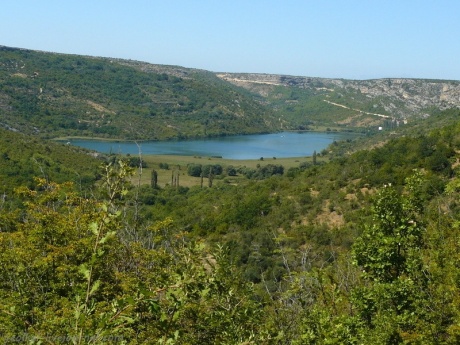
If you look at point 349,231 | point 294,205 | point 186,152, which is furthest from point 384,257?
point 186,152

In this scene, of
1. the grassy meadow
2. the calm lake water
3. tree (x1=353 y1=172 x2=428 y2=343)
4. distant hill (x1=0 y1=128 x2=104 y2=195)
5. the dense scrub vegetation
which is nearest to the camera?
the dense scrub vegetation

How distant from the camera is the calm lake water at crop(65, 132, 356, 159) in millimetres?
132000

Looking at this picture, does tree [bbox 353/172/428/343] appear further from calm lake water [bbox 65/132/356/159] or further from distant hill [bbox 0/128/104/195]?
calm lake water [bbox 65/132/356/159]

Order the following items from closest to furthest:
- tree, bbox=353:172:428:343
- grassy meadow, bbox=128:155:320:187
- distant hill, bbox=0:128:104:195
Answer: tree, bbox=353:172:428:343
distant hill, bbox=0:128:104:195
grassy meadow, bbox=128:155:320:187

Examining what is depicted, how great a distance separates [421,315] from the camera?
952 centimetres

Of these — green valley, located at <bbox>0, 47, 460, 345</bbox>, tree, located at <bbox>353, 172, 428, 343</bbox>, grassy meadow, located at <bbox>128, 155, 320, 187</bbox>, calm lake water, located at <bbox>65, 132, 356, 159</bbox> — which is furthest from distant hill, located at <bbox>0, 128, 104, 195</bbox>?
calm lake water, located at <bbox>65, 132, 356, 159</bbox>

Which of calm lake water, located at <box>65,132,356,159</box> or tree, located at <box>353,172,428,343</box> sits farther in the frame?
calm lake water, located at <box>65,132,356,159</box>

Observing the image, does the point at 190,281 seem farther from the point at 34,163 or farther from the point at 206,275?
the point at 34,163

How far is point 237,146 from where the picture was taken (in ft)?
514

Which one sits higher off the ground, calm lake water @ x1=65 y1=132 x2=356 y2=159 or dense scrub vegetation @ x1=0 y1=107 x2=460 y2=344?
dense scrub vegetation @ x1=0 y1=107 x2=460 y2=344

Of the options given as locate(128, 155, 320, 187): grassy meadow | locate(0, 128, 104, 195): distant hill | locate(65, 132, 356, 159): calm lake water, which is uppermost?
locate(0, 128, 104, 195): distant hill

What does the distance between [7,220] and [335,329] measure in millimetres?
8188

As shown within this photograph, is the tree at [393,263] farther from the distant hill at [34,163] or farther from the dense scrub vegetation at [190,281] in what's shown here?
the distant hill at [34,163]

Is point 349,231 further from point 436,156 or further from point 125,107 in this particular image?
point 125,107
